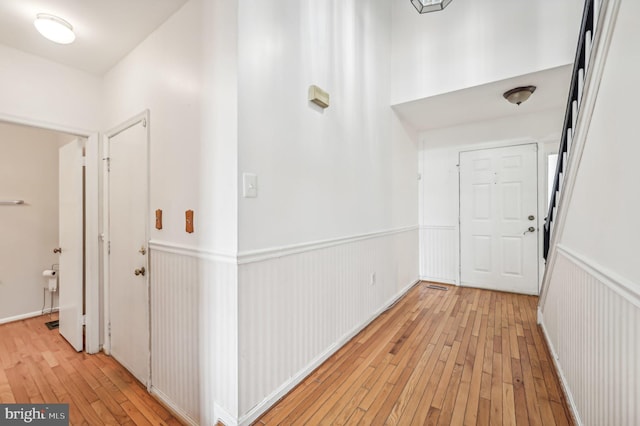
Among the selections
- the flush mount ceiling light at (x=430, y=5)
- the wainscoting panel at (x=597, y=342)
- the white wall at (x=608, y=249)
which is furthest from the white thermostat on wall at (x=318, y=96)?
the wainscoting panel at (x=597, y=342)

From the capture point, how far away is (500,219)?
3.95 m

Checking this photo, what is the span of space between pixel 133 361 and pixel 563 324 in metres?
3.21

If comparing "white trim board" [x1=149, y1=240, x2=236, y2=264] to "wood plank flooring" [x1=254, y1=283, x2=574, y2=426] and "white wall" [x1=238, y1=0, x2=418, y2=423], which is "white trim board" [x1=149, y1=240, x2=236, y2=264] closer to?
"white wall" [x1=238, y1=0, x2=418, y2=423]

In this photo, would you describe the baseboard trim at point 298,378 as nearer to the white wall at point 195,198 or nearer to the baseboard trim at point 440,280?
the white wall at point 195,198

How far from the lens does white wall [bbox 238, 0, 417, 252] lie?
1.51m

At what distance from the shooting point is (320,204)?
2.05 metres

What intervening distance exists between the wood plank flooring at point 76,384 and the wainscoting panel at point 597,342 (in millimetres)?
2204

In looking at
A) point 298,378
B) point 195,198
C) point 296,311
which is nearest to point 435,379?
point 298,378

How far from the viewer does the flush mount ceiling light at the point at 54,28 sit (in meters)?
1.71

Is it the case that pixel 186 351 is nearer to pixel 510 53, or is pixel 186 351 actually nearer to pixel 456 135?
pixel 510 53

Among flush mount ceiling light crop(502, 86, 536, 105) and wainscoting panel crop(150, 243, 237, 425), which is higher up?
flush mount ceiling light crop(502, 86, 536, 105)

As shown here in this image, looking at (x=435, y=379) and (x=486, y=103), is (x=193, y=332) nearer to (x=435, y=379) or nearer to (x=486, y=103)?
(x=435, y=379)

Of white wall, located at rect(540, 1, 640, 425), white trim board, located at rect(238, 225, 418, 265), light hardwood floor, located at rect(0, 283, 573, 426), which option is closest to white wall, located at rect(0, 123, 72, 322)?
light hardwood floor, located at rect(0, 283, 573, 426)

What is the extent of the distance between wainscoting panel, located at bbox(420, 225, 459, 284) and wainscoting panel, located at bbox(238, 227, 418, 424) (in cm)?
195
